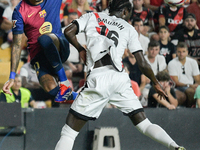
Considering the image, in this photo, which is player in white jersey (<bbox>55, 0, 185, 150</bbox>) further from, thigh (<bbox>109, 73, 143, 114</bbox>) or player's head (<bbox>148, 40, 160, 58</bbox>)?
player's head (<bbox>148, 40, 160, 58</bbox>)

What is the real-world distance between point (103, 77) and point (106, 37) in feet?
1.50

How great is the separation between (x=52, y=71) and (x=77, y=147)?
1882mm

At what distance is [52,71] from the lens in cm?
483

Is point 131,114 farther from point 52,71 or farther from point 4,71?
point 4,71

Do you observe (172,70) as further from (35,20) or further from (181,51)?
(35,20)

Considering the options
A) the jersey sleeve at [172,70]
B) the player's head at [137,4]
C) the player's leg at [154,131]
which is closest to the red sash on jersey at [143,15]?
the player's head at [137,4]

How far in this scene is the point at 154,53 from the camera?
7.14 m

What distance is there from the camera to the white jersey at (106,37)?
382 cm

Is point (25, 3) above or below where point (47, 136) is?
above

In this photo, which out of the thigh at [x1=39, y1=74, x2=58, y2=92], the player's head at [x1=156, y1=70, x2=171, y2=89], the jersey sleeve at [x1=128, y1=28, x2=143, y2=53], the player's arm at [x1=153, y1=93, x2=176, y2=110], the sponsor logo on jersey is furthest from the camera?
the sponsor logo on jersey

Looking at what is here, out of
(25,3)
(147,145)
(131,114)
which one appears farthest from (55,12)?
(147,145)

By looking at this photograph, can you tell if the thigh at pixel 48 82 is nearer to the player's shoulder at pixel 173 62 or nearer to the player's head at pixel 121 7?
the player's head at pixel 121 7

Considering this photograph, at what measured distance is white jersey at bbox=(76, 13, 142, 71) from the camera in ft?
12.5

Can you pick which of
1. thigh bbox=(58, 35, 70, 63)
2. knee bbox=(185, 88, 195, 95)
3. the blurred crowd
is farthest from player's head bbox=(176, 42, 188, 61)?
thigh bbox=(58, 35, 70, 63)
